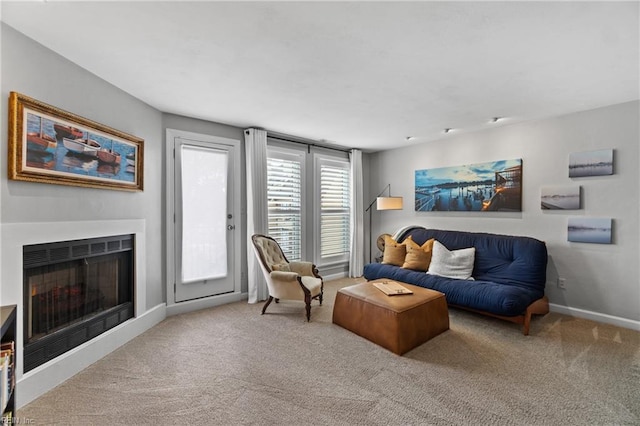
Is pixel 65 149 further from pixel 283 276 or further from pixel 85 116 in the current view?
pixel 283 276

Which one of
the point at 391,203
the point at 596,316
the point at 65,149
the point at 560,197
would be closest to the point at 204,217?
the point at 65,149

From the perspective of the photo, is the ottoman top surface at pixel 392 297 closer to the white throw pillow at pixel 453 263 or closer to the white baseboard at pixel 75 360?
the white throw pillow at pixel 453 263

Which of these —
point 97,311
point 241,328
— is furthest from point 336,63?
point 97,311

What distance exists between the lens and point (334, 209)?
537 cm

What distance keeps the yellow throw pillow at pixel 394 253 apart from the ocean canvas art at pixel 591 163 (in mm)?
2306

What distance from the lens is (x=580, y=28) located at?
183 centimetres

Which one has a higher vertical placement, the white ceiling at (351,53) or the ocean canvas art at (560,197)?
the white ceiling at (351,53)

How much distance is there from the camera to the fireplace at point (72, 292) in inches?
81.4

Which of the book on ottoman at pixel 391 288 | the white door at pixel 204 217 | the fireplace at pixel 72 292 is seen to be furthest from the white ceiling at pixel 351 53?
the book on ottoman at pixel 391 288

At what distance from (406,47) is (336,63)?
0.54 metres

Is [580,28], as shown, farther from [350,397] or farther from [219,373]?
[219,373]

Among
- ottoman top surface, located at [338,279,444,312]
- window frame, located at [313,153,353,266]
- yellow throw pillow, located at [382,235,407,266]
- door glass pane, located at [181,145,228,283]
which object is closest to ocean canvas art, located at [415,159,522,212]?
yellow throw pillow, located at [382,235,407,266]

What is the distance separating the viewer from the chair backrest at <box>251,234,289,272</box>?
11.9 ft

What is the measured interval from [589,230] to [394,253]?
2.34 meters
